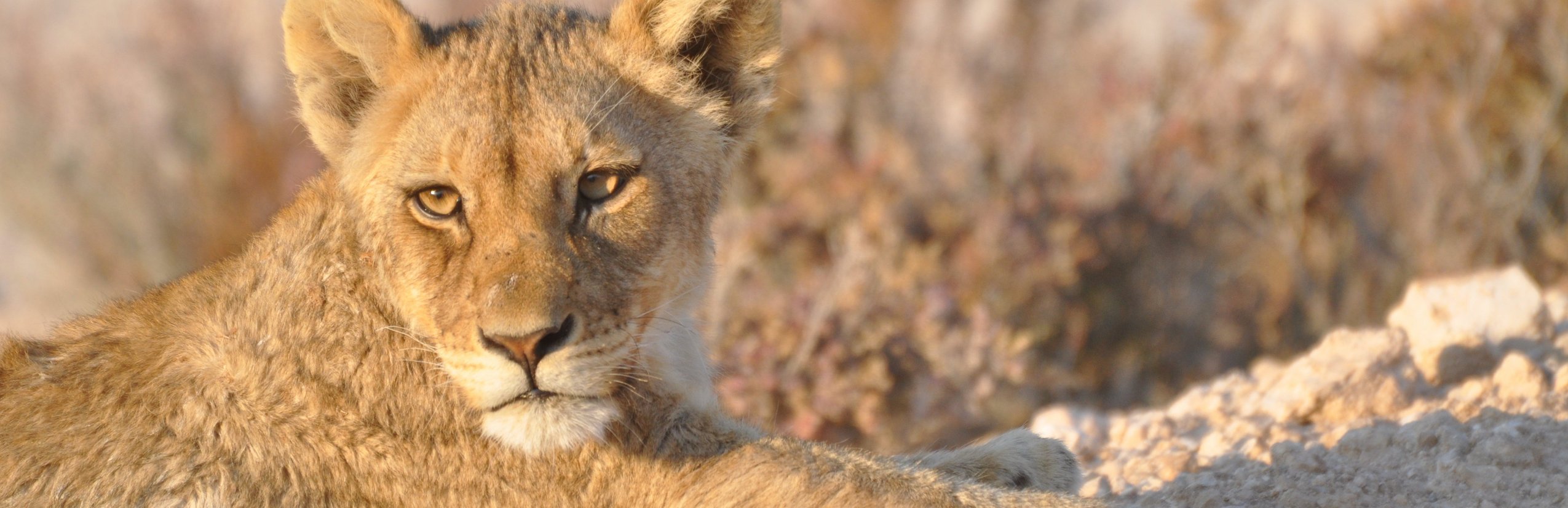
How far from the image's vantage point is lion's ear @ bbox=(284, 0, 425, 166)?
4.12m

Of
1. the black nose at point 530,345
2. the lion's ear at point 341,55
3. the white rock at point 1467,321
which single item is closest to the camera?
the black nose at point 530,345

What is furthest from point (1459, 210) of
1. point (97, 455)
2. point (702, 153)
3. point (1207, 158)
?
point (97, 455)

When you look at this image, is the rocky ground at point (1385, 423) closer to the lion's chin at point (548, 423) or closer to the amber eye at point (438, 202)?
the lion's chin at point (548, 423)

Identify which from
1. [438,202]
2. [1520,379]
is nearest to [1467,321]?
[1520,379]

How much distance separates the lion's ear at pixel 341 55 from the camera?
4.12m


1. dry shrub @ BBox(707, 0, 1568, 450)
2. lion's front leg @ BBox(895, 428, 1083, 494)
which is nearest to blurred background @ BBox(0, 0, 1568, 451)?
dry shrub @ BBox(707, 0, 1568, 450)

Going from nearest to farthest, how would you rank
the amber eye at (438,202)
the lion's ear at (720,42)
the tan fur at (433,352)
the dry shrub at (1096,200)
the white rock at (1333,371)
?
the tan fur at (433,352) → the amber eye at (438,202) → the lion's ear at (720,42) → the white rock at (1333,371) → the dry shrub at (1096,200)

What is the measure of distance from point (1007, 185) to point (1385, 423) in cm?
540

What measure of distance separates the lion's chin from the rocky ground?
1.74m

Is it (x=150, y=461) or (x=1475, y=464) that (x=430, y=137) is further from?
Answer: (x=1475, y=464)

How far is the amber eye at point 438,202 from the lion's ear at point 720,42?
0.82 m

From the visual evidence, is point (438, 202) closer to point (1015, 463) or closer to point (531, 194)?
point (531, 194)

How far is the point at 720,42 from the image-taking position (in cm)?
467

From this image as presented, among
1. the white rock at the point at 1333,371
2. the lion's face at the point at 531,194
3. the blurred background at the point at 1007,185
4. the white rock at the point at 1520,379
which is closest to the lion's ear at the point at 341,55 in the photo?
the lion's face at the point at 531,194
